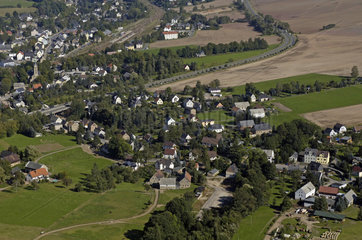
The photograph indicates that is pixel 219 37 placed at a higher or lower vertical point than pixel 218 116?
higher

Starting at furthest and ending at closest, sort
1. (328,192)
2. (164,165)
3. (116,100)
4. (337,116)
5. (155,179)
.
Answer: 1. (116,100)
2. (337,116)
3. (164,165)
4. (155,179)
5. (328,192)

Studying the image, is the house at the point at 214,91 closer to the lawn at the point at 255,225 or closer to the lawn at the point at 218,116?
the lawn at the point at 218,116

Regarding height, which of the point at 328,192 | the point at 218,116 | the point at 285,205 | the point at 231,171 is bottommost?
the point at 328,192

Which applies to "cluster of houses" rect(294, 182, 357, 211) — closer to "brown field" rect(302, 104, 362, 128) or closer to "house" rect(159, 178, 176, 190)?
"house" rect(159, 178, 176, 190)

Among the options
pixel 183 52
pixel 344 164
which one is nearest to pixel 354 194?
pixel 344 164

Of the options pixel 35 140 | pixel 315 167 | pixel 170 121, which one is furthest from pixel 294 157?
pixel 35 140

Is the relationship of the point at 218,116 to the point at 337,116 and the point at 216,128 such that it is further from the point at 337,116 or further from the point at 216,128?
the point at 337,116

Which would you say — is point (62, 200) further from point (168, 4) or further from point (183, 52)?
point (168, 4)

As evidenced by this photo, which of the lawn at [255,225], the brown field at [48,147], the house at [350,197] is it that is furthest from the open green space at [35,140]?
the house at [350,197]

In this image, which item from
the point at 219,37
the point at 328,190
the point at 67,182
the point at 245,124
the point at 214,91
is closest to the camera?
the point at 328,190
